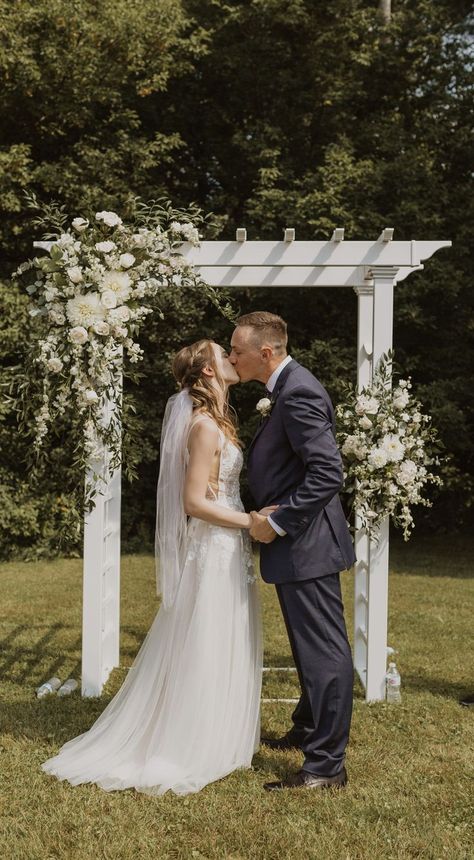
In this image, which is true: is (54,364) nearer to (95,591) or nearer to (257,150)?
(95,591)

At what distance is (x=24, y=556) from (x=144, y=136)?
650cm

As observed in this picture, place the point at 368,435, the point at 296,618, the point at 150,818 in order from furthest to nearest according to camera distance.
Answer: the point at 368,435
the point at 296,618
the point at 150,818

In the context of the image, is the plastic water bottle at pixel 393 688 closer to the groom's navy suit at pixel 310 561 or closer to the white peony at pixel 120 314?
the groom's navy suit at pixel 310 561

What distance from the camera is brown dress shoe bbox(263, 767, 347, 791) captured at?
3635 mm

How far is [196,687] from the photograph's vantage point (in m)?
3.78

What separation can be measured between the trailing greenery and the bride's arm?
759 cm

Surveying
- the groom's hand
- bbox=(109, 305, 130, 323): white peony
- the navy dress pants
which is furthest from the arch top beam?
the navy dress pants

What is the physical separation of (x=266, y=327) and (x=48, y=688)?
8.92 feet

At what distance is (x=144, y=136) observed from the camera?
13.0 meters

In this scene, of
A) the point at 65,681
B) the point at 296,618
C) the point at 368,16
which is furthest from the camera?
the point at 368,16

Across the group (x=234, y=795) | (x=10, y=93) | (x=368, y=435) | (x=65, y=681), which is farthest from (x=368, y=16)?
(x=234, y=795)

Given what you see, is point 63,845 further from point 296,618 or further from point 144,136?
point 144,136

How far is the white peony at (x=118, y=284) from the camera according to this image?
153 inches

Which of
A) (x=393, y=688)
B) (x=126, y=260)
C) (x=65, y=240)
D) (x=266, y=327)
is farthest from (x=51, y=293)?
(x=393, y=688)
